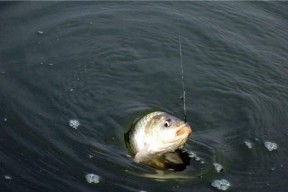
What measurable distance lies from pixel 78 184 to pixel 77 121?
47.7 inches

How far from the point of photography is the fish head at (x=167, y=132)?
5.47m

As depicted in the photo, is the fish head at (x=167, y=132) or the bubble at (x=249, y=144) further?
the bubble at (x=249, y=144)

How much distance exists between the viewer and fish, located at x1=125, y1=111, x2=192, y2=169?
5.59 metres

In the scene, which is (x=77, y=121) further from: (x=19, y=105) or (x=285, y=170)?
(x=285, y=170)

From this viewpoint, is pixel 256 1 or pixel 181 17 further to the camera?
pixel 256 1

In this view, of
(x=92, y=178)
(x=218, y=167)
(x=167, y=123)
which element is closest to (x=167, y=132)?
(x=167, y=123)

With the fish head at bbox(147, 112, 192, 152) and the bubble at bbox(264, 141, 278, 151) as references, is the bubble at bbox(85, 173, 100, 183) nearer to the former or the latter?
the fish head at bbox(147, 112, 192, 152)

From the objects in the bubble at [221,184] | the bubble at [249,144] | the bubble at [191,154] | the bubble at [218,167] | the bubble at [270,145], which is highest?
the bubble at [270,145]

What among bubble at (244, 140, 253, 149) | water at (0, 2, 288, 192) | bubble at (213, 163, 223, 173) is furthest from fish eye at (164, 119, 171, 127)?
bubble at (244, 140, 253, 149)

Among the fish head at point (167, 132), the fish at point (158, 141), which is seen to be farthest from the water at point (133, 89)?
the fish head at point (167, 132)

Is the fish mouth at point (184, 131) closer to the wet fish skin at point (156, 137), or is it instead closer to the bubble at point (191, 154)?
the wet fish skin at point (156, 137)

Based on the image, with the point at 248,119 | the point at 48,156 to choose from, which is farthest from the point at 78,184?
the point at 248,119

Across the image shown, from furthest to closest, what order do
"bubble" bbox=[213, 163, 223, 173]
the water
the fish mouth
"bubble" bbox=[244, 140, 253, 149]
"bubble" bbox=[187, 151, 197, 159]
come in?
"bubble" bbox=[244, 140, 253, 149], "bubble" bbox=[187, 151, 197, 159], "bubble" bbox=[213, 163, 223, 173], the water, the fish mouth

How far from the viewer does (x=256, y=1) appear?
32.9 feet
